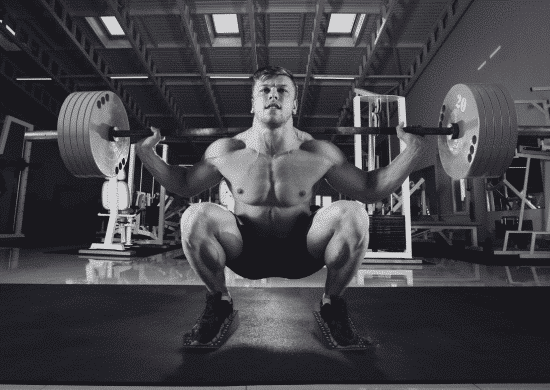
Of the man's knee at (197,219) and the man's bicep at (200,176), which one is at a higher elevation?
the man's bicep at (200,176)

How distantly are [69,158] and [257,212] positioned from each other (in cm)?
81

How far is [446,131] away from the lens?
54.6 inches

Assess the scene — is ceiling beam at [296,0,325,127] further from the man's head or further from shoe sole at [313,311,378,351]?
shoe sole at [313,311,378,351]

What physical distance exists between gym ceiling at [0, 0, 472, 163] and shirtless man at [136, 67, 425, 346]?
14.6ft

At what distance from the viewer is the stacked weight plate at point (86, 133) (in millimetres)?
1387

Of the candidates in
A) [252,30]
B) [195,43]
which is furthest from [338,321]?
Result: [195,43]

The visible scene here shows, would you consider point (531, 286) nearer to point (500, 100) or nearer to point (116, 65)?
point (500, 100)

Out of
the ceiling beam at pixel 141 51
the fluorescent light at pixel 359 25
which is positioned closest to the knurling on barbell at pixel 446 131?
the ceiling beam at pixel 141 51

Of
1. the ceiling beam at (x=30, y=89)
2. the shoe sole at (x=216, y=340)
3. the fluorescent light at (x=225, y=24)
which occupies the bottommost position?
the shoe sole at (x=216, y=340)

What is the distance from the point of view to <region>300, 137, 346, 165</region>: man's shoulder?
1.24 metres

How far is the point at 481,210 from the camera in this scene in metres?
5.04

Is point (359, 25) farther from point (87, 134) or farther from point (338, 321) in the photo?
point (338, 321)

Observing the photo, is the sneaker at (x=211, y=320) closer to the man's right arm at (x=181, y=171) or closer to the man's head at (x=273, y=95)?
the man's right arm at (x=181, y=171)

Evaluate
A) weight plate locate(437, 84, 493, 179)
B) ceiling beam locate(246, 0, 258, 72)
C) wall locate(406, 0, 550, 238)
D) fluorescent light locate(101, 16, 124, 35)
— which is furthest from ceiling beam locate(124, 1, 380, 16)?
weight plate locate(437, 84, 493, 179)
